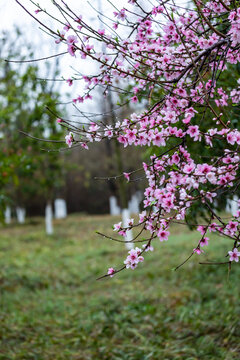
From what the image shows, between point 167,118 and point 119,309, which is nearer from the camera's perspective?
point 167,118

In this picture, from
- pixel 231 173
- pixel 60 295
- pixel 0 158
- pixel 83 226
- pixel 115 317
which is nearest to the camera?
pixel 231 173

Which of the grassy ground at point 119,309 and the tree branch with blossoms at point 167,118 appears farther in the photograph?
the grassy ground at point 119,309

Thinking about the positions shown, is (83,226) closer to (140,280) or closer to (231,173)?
(140,280)

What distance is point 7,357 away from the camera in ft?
14.6

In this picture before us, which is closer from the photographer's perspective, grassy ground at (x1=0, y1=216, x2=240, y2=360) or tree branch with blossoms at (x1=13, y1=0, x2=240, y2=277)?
tree branch with blossoms at (x1=13, y1=0, x2=240, y2=277)

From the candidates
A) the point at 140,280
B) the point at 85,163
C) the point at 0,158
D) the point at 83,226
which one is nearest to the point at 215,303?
the point at 140,280

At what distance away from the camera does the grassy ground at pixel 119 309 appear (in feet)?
15.2

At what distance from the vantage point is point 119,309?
20.7 feet

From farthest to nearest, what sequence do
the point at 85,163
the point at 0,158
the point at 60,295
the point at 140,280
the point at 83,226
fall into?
the point at 85,163
the point at 83,226
the point at 140,280
the point at 60,295
the point at 0,158

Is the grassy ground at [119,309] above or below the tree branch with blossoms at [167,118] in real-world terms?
below

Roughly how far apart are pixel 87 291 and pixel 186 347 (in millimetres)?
3937

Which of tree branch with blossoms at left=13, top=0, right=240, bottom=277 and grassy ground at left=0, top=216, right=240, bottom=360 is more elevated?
tree branch with blossoms at left=13, top=0, right=240, bottom=277

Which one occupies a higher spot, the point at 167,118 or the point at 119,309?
the point at 167,118

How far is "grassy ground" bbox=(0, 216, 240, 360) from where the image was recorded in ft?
15.2
